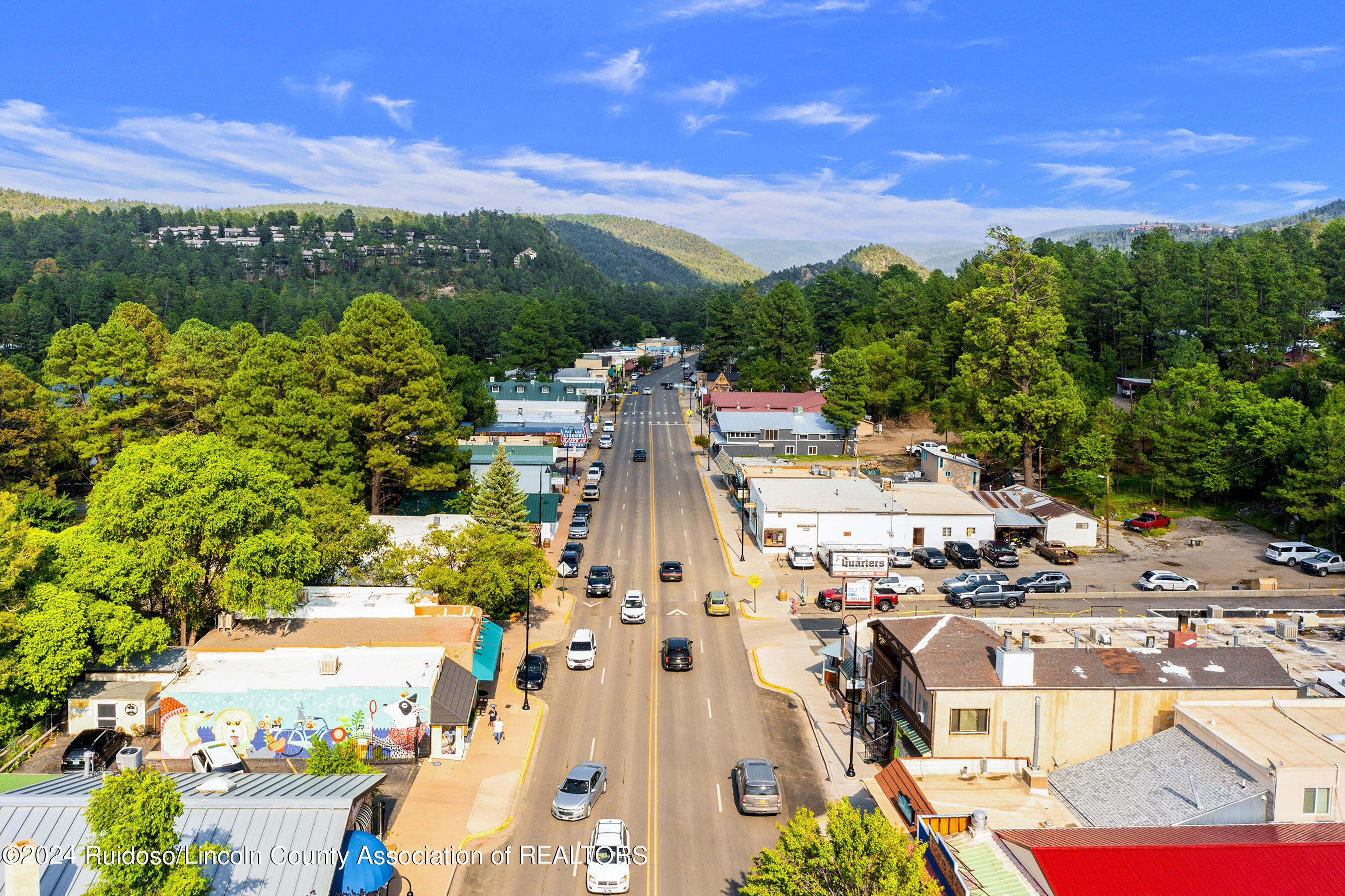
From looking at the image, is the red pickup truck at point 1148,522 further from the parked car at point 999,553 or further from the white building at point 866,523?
the white building at point 866,523

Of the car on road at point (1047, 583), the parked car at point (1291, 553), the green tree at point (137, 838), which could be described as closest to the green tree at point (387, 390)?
the car on road at point (1047, 583)

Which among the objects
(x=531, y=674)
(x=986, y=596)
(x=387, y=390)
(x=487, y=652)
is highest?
(x=387, y=390)

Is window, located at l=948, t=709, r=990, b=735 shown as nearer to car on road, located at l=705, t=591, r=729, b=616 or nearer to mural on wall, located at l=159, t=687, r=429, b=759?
mural on wall, located at l=159, t=687, r=429, b=759

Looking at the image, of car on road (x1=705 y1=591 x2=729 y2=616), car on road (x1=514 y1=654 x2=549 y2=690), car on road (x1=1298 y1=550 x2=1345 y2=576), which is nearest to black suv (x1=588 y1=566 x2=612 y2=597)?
car on road (x1=705 y1=591 x2=729 y2=616)

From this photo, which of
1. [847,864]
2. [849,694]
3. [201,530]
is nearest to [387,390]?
[201,530]

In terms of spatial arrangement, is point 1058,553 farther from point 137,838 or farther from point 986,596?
point 137,838
